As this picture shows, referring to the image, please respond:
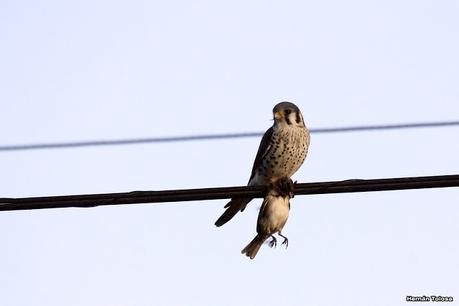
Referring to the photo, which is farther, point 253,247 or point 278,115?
point 278,115

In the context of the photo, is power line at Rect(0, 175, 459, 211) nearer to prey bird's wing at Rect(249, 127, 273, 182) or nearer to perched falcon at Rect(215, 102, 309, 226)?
perched falcon at Rect(215, 102, 309, 226)

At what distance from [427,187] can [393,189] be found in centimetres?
23

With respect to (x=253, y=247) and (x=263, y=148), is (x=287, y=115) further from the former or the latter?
(x=253, y=247)

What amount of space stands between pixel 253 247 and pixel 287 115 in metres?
1.36

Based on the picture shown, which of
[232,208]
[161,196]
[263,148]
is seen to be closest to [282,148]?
[263,148]

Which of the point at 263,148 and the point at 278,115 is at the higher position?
the point at 278,115

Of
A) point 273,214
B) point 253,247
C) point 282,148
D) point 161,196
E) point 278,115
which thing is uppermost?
point 278,115

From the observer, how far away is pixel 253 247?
30.2 ft

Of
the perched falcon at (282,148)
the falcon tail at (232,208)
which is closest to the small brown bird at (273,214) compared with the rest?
the falcon tail at (232,208)

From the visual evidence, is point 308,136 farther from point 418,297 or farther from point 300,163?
point 418,297

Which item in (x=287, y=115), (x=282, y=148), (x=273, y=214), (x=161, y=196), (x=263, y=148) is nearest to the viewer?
(x=161, y=196)

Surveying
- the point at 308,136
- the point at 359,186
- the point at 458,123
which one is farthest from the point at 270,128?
the point at 359,186

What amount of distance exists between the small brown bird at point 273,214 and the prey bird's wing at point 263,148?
0.68 metres

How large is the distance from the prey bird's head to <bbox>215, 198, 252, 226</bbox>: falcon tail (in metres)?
1.02
